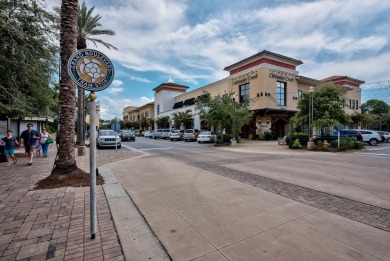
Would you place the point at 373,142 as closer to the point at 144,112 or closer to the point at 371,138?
the point at 371,138

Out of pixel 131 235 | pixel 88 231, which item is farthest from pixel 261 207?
pixel 88 231

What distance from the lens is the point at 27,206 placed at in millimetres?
4570

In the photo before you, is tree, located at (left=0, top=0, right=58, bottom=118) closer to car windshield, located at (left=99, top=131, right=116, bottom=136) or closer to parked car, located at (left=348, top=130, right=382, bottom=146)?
car windshield, located at (left=99, top=131, right=116, bottom=136)

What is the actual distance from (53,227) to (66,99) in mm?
4169

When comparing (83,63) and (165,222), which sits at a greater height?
(83,63)

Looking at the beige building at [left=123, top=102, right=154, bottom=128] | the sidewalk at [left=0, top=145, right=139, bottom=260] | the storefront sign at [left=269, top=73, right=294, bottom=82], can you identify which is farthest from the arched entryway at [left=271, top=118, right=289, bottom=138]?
the beige building at [left=123, top=102, right=154, bottom=128]

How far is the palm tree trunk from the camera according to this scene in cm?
650

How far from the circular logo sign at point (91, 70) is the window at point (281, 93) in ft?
111

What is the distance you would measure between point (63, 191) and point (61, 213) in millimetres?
1670

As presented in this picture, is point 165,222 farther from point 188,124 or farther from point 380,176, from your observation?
point 188,124

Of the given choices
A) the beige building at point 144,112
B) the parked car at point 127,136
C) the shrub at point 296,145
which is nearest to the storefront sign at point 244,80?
the shrub at point 296,145

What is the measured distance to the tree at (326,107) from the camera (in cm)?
1819

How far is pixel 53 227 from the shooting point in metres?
3.64

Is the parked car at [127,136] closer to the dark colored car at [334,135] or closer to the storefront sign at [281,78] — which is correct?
the storefront sign at [281,78]
